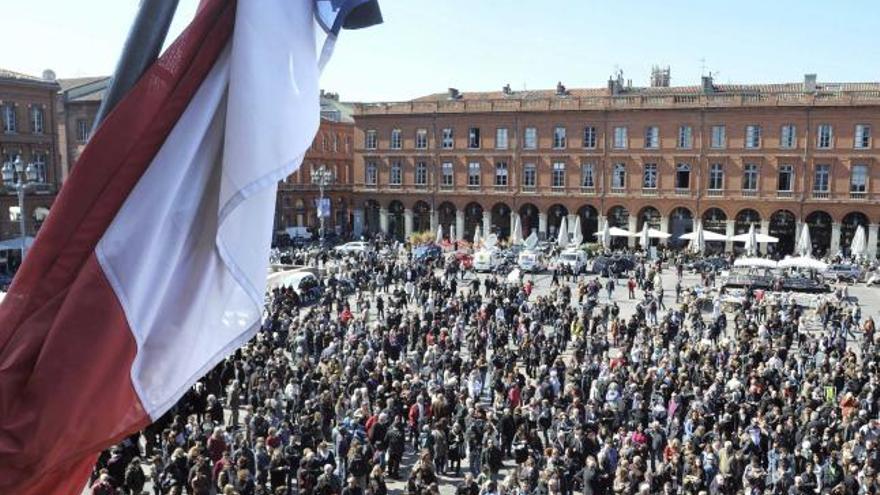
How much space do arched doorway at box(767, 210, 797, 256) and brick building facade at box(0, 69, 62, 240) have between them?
45.0 metres

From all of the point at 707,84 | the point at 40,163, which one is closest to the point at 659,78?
the point at 707,84

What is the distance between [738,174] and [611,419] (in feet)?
135

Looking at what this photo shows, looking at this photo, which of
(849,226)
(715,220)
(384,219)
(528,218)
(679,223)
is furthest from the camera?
(384,219)

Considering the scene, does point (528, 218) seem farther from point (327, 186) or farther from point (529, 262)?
point (327, 186)

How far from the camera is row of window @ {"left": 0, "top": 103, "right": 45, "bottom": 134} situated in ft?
151

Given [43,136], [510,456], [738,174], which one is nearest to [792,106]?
[738,174]

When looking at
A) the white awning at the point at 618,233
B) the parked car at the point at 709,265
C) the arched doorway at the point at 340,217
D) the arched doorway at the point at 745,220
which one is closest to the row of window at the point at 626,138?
the arched doorway at the point at 745,220

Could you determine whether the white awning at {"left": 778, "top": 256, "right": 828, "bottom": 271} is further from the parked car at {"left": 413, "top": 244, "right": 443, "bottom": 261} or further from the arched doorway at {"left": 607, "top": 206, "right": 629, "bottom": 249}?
the arched doorway at {"left": 607, "top": 206, "right": 629, "bottom": 249}

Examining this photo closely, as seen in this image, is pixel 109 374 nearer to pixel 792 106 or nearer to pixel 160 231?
pixel 160 231

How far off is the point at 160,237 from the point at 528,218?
57.5 metres

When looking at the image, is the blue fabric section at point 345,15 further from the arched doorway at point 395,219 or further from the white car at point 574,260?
the arched doorway at point 395,219

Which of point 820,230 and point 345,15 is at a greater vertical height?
point 345,15

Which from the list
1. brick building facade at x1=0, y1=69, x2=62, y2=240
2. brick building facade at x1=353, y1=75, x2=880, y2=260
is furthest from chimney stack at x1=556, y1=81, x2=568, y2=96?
brick building facade at x1=0, y1=69, x2=62, y2=240

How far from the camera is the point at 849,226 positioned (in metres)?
51.1
